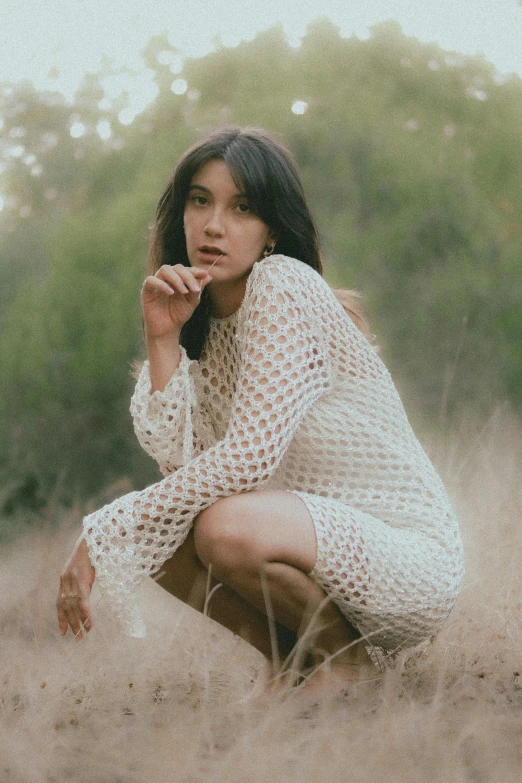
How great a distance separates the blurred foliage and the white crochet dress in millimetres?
3684

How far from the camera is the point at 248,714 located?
191 centimetres

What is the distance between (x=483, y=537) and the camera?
12.0ft

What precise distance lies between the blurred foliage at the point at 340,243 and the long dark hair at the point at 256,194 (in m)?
3.36

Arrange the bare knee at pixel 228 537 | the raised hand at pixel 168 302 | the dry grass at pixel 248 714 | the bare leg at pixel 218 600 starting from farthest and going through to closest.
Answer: the raised hand at pixel 168 302, the bare leg at pixel 218 600, the bare knee at pixel 228 537, the dry grass at pixel 248 714

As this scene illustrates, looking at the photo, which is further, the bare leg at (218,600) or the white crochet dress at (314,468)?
the bare leg at (218,600)

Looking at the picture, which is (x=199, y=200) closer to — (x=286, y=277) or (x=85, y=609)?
(x=286, y=277)

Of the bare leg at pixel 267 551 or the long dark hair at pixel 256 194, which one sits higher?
the long dark hair at pixel 256 194

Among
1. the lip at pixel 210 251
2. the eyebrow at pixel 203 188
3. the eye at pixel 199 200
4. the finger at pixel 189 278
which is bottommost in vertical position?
the finger at pixel 189 278

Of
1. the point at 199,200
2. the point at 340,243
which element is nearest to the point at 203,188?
the point at 199,200

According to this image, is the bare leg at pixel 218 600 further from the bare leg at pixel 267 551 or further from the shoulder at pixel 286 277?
the shoulder at pixel 286 277

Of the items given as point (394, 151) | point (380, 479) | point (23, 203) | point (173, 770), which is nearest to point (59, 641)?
point (380, 479)

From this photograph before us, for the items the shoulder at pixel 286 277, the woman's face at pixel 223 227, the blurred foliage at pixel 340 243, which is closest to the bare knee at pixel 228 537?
the shoulder at pixel 286 277

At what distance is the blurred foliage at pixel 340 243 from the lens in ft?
21.3

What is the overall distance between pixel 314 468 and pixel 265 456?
1.05 feet
